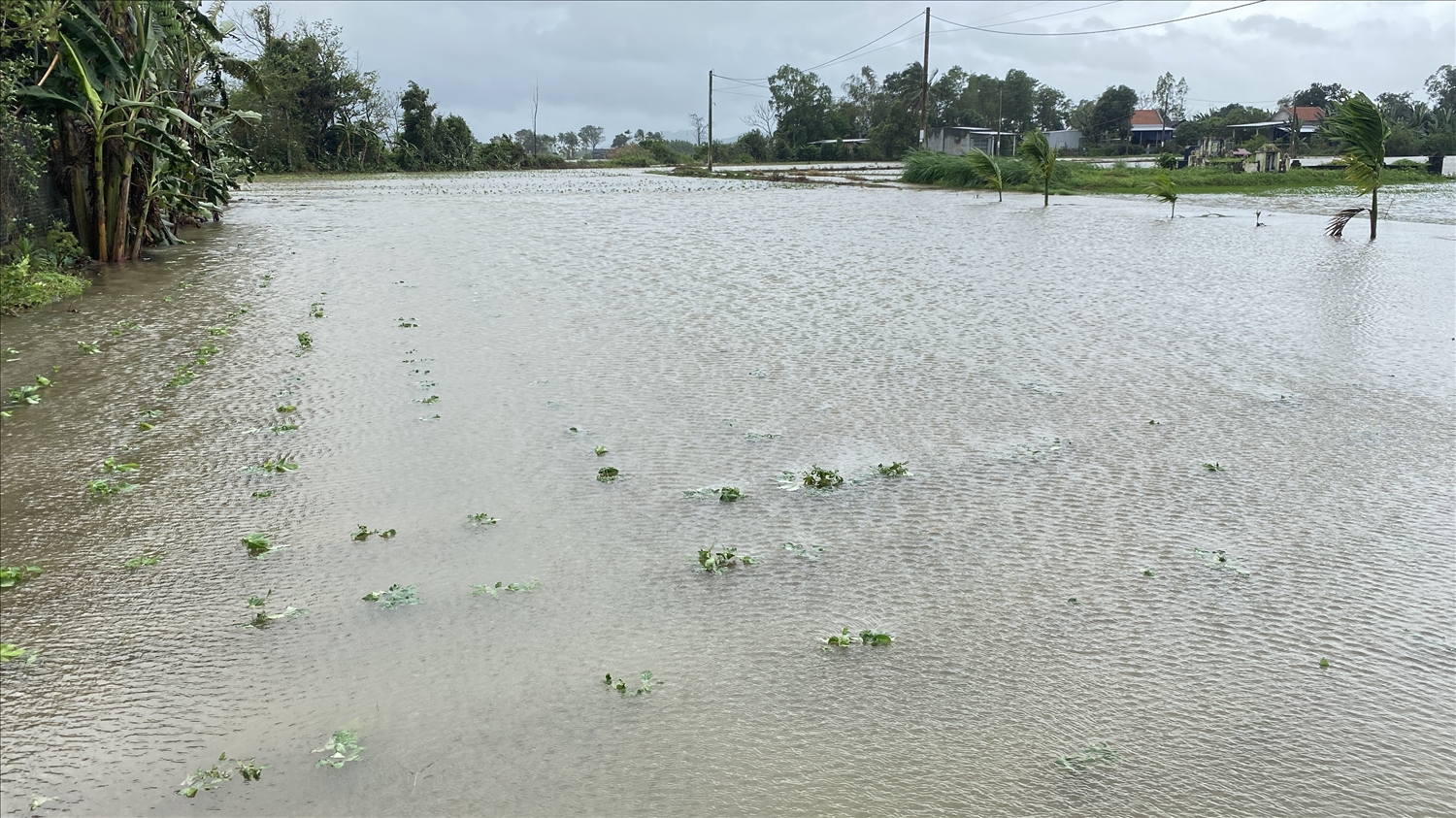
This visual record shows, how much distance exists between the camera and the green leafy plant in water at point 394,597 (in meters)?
4.24

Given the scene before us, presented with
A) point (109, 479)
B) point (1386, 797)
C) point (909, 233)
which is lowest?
point (1386, 797)

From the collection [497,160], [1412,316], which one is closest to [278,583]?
[1412,316]

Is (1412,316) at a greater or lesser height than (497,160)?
lesser

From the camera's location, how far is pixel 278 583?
4.42m

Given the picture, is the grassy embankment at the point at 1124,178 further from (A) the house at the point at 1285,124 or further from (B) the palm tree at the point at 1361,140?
(A) the house at the point at 1285,124

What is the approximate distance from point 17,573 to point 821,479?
379 cm

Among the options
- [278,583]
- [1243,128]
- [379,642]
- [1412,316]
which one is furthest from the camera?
[1243,128]

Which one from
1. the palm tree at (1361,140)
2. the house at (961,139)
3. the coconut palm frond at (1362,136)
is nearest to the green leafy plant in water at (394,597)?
the palm tree at (1361,140)

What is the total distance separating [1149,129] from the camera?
282 feet

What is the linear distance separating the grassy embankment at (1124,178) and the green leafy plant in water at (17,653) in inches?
1280

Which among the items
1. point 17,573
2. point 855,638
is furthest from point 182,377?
point 855,638

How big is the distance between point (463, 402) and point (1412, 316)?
956cm

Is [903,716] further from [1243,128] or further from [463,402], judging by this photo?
[1243,128]

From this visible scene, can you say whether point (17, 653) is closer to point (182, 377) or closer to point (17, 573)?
point (17, 573)
